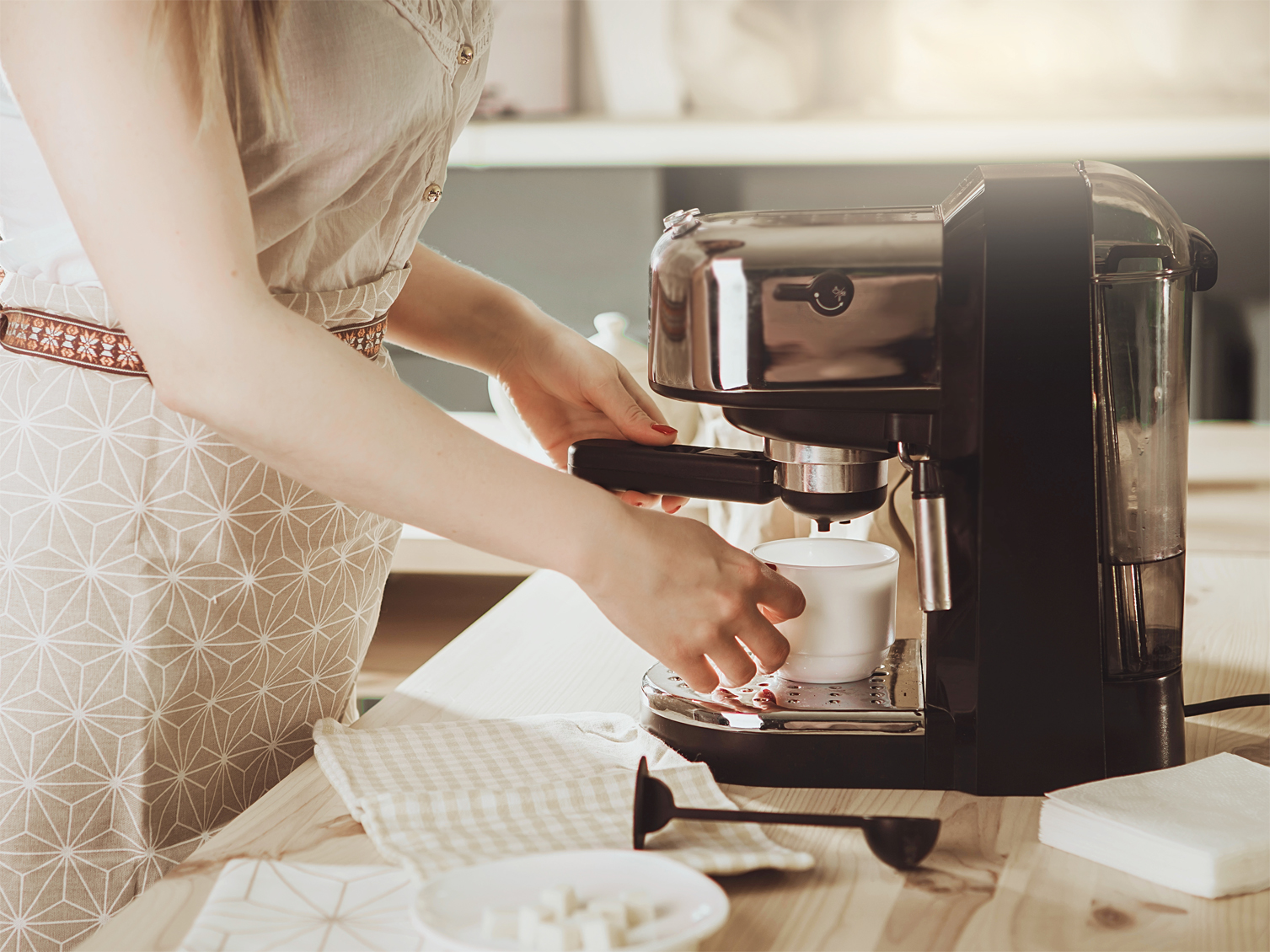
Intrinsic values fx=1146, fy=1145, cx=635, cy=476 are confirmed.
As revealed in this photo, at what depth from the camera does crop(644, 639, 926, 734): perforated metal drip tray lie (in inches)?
26.3

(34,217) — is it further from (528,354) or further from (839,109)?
(839,109)

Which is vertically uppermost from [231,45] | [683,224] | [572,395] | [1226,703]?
[231,45]

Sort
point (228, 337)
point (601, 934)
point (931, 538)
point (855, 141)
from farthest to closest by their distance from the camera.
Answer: point (855, 141)
point (931, 538)
point (228, 337)
point (601, 934)

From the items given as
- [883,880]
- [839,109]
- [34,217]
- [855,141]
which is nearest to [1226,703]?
[883,880]

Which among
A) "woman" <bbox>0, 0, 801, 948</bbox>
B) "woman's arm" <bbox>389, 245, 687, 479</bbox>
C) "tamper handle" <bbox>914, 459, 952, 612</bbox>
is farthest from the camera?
"woman's arm" <bbox>389, 245, 687, 479</bbox>

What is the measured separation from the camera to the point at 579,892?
490 millimetres

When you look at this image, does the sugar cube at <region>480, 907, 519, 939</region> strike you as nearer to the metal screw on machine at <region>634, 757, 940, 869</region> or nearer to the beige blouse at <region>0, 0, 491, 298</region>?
the metal screw on machine at <region>634, 757, 940, 869</region>

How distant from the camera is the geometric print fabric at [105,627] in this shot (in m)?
0.75

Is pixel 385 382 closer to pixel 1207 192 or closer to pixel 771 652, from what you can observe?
pixel 771 652

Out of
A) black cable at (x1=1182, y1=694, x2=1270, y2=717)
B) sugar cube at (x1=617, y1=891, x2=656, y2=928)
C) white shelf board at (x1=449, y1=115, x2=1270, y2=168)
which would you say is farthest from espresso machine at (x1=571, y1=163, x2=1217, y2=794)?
white shelf board at (x1=449, y1=115, x2=1270, y2=168)

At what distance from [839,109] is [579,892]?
1704 millimetres

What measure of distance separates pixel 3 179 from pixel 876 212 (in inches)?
22.5

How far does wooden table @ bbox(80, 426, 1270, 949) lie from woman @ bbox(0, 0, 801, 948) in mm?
111

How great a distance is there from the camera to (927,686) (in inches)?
26.7
